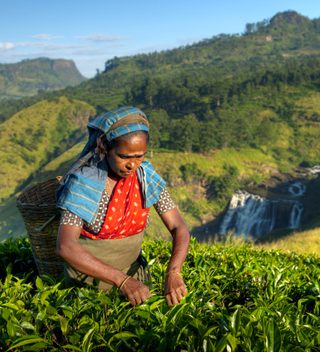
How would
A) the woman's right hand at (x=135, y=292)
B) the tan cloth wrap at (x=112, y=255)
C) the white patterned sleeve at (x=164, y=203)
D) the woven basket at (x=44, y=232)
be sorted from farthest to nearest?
the woven basket at (x=44, y=232) < the white patterned sleeve at (x=164, y=203) < the tan cloth wrap at (x=112, y=255) < the woman's right hand at (x=135, y=292)

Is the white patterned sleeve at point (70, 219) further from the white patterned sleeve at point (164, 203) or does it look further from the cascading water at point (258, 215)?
the cascading water at point (258, 215)

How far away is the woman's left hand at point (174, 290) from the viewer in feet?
9.04

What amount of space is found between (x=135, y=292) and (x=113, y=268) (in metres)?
0.21

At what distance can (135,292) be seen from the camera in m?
2.57

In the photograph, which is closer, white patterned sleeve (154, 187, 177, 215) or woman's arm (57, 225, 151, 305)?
woman's arm (57, 225, 151, 305)

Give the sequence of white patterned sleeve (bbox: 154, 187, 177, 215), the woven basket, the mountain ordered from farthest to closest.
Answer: the mountain → the woven basket → white patterned sleeve (bbox: 154, 187, 177, 215)

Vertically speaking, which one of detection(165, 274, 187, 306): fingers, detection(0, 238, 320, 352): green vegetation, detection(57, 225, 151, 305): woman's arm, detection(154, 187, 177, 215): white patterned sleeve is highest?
detection(154, 187, 177, 215): white patterned sleeve

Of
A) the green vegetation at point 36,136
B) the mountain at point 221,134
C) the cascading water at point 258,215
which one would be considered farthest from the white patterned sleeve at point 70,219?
the green vegetation at point 36,136

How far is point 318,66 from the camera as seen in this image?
375 feet

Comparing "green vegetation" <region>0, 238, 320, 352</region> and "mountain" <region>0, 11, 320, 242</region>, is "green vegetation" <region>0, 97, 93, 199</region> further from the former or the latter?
"green vegetation" <region>0, 238, 320, 352</region>

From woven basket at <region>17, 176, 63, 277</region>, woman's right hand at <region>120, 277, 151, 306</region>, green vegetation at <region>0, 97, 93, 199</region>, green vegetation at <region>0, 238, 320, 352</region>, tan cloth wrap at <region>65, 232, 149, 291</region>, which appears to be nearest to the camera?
green vegetation at <region>0, 238, 320, 352</region>

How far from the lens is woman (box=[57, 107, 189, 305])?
270cm

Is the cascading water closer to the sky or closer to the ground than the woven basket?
closer to the ground

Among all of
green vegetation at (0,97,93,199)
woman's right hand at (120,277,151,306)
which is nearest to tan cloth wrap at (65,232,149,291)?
woman's right hand at (120,277,151,306)
